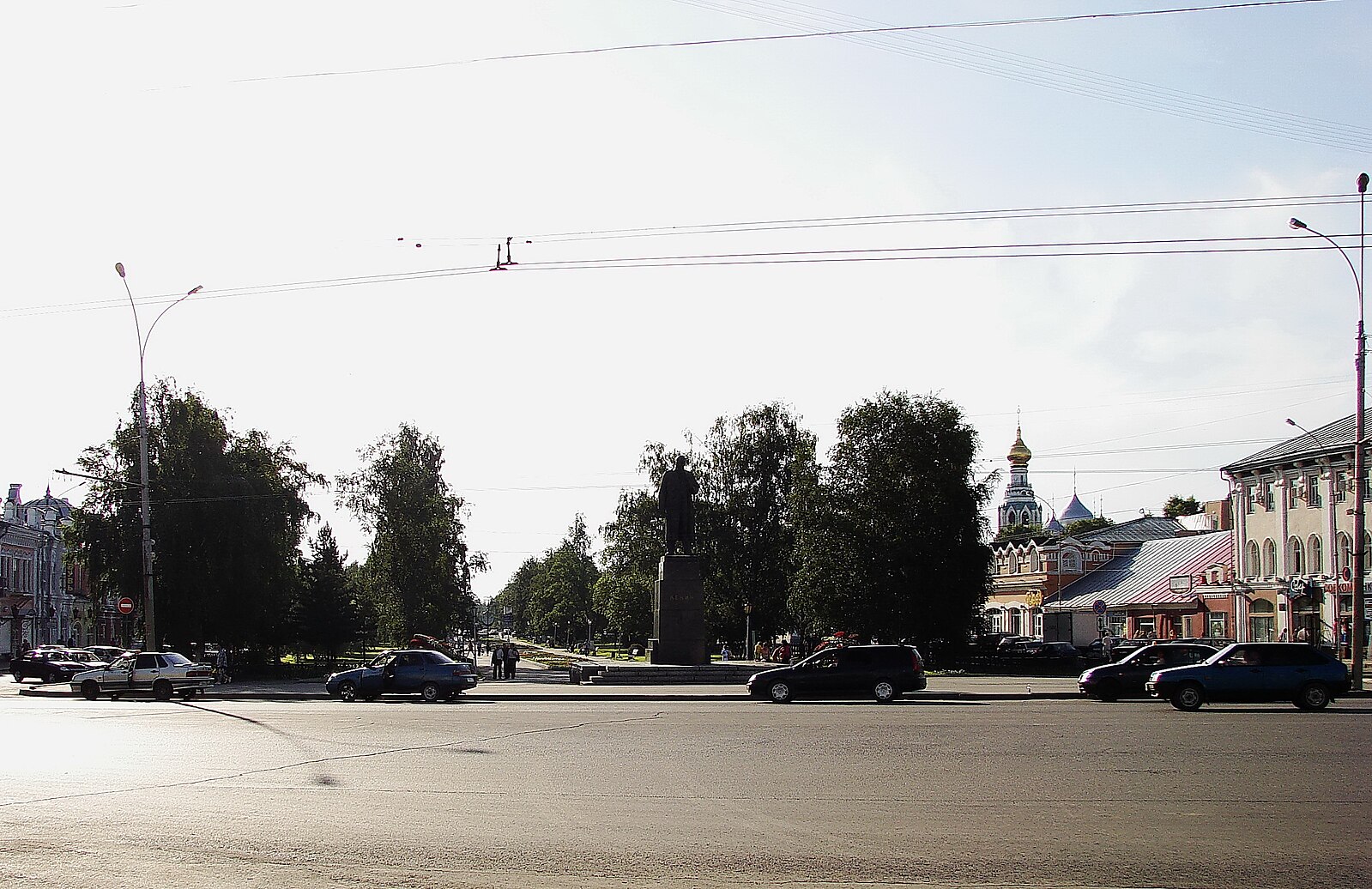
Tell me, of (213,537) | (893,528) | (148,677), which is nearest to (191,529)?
(213,537)

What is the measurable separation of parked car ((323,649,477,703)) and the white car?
514 centimetres

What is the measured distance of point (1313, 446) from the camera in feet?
200

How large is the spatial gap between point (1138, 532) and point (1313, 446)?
3305cm

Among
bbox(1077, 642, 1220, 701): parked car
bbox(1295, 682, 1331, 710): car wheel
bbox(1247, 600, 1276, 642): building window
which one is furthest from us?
bbox(1247, 600, 1276, 642): building window

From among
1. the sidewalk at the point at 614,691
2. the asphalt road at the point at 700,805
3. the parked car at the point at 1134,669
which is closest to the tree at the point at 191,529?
the sidewalk at the point at 614,691

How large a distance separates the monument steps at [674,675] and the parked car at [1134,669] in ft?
36.0

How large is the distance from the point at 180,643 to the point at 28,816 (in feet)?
140

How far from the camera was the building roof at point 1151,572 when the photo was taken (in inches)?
2965

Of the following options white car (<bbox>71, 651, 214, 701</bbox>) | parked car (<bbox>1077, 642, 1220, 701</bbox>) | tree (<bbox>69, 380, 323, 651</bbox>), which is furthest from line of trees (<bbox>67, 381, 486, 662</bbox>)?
parked car (<bbox>1077, 642, 1220, 701</bbox>)

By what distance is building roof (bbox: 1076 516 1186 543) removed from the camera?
91562 mm

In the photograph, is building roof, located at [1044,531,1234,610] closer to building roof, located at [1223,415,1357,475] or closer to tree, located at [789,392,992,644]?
building roof, located at [1223,415,1357,475]

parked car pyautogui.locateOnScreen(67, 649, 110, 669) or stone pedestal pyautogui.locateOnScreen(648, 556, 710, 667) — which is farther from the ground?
stone pedestal pyautogui.locateOnScreen(648, 556, 710, 667)

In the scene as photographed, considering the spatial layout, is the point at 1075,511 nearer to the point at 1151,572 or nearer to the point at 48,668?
the point at 1151,572

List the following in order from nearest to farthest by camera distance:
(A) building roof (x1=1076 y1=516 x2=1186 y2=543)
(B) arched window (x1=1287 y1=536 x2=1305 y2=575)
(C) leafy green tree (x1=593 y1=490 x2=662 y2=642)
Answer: (B) arched window (x1=1287 y1=536 x2=1305 y2=575)
(C) leafy green tree (x1=593 y1=490 x2=662 y2=642)
(A) building roof (x1=1076 y1=516 x2=1186 y2=543)
